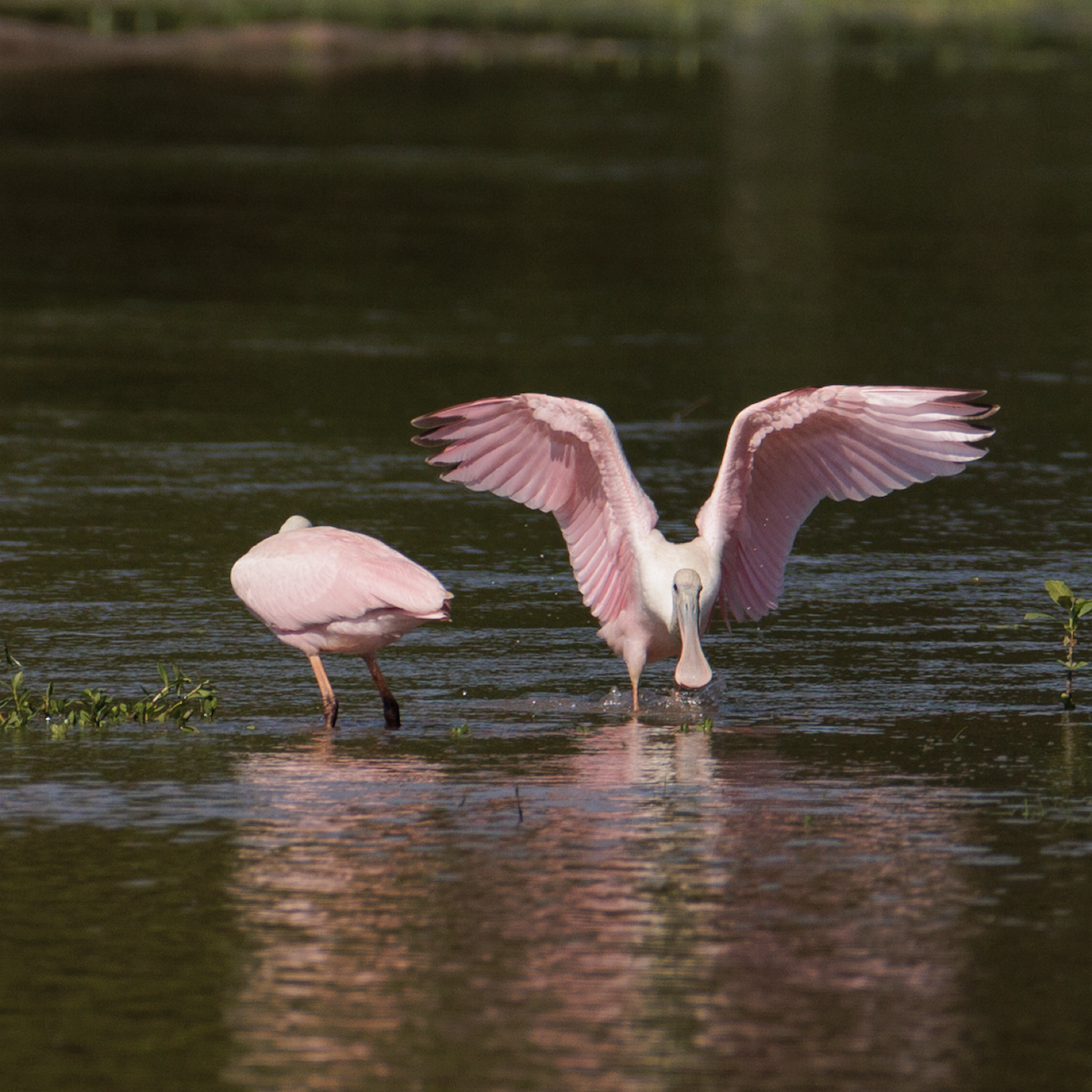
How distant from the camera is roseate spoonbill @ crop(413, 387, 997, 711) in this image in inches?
→ 368

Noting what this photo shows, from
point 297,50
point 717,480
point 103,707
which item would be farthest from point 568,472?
point 297,50

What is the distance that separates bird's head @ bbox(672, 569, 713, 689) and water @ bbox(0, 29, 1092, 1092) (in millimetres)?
189

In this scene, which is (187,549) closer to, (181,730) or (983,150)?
(181,730)

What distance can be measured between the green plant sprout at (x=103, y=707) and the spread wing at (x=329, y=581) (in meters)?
0.41

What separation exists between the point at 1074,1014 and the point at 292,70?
42.7m

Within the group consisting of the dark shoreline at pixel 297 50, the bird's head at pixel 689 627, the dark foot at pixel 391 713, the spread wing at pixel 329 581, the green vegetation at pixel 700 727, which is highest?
the dark shoreline at pixel 297 50

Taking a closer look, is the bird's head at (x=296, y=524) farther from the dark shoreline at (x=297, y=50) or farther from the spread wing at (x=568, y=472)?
the dark shoreline at (x=297, y=50)

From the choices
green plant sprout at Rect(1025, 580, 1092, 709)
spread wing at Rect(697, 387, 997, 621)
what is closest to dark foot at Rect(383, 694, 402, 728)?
spread wing at Rect(697, 387, 997, 621)

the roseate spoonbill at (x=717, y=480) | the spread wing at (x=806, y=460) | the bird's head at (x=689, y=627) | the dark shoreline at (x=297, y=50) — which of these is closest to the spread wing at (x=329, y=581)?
the roseate spoonbill at (x=717, y=480)

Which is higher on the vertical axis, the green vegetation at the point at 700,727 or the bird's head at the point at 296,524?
the bird's head at the point at 296,524

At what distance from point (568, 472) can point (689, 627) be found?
1.08 m

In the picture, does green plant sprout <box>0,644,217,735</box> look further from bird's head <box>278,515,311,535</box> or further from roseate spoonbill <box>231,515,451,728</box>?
bird's head <box>278,515,311,535</box>

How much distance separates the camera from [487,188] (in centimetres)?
2652

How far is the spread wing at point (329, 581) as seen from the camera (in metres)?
8.51
